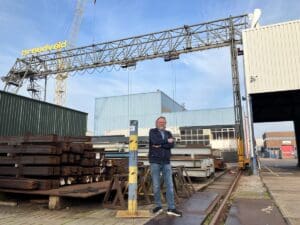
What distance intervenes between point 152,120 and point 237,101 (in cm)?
2786

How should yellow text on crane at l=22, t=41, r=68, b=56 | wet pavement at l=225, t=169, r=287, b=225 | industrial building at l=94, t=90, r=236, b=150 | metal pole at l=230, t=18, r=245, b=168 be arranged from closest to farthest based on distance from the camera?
→ wet pavement at l=225, t=169, r=287, b=225
metal pole at l=230, t=18, r=245, b=168
yellow text on crane at l=22, t=41, r=68, b=56
industrial building at l=94, t=90, r=236, b=150

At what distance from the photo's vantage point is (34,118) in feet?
47.3


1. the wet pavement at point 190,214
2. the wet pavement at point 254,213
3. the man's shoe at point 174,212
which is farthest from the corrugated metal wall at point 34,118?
the wet pavement at point 254,213

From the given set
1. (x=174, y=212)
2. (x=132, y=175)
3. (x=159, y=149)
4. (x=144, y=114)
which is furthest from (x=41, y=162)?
(x=144, y=114)

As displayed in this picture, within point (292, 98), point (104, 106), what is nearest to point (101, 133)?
point (104, 106)

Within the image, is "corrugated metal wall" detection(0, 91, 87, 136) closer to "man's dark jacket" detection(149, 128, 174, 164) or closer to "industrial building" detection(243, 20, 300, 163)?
"man's dark jacket" detection(149, 128, 174, 164)

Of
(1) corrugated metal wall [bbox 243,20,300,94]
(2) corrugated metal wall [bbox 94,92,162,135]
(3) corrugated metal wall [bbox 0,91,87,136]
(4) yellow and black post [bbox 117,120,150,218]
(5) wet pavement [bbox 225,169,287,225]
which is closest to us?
(5) wet pavement [bbox 225,169,287,225]

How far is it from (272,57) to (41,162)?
14.8 meters

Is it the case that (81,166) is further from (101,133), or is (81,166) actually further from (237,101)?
(101,133)

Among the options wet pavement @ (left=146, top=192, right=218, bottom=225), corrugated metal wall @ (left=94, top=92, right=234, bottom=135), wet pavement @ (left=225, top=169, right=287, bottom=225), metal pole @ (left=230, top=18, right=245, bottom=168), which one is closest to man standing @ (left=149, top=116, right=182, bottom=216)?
wet pavement @ (left=146, top=192, right=218, bottom=225)

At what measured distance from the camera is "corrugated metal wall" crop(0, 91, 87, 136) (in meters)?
12.8

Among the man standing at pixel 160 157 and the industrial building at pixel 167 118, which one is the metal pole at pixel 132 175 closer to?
the man standing at pixel 160 157

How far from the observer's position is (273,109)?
25.8 metres

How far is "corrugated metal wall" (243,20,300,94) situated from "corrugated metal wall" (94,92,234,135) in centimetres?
2838
